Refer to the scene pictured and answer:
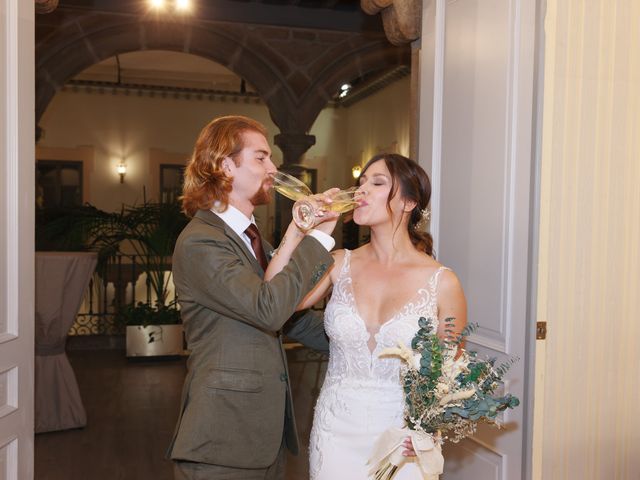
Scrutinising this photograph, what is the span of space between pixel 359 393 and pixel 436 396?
24.4 inches

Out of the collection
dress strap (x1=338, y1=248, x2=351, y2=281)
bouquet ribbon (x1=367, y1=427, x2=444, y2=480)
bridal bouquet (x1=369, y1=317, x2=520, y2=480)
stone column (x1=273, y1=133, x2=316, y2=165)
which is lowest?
bouquet ribbon (x1=367, y1=427, x2=444, y2=480)

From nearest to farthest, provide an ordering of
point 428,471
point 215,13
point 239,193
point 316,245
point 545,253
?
point 428,471 → point 316,245 → point 239,193 → point 545,253 → point 215,13

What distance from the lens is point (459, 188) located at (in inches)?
113

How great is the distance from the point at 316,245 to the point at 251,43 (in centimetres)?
674

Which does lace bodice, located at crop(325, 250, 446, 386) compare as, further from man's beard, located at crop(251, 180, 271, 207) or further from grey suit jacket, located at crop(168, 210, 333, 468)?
man's beard, located at crop(251, 180, 271, 207)

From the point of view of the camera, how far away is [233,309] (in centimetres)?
199

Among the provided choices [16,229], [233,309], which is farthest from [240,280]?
[16,229]

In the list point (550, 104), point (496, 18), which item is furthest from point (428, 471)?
point (496, 18)

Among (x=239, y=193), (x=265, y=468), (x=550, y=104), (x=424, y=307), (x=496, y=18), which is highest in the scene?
(x=496, y=18)

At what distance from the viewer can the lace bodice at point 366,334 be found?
7.55 ft

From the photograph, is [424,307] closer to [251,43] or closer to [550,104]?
[550,104]

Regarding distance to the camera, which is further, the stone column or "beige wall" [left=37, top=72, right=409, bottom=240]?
"beige wall" [left=37, top=72, right=409, bottom=240]

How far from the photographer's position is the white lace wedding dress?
2.30 meters

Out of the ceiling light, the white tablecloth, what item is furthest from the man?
the ceiling light
